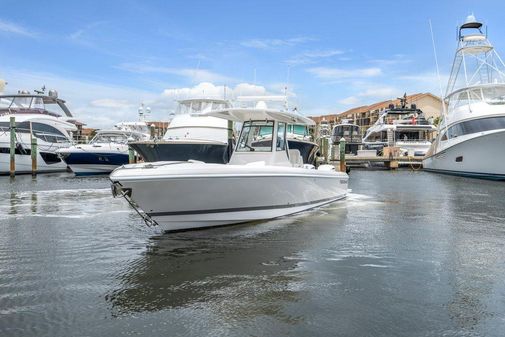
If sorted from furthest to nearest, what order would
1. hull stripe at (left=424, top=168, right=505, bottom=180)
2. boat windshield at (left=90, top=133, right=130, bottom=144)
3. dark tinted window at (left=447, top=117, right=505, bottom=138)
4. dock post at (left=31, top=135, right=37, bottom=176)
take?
boat windshield at (left=90, top=133, right=130, bottom=144) < dock post at (left=31, top=135, right=37, bottom=176) < hull stripe at (left=424, top=168, right=505, bottom=180) < dark tinted window at (left=447, top=117, right=505, bottom=138)

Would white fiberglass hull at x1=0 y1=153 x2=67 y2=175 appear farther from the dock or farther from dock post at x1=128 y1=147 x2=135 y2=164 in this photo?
the dock

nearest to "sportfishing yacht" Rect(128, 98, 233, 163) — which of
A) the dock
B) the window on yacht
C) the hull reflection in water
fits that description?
the window on yacht

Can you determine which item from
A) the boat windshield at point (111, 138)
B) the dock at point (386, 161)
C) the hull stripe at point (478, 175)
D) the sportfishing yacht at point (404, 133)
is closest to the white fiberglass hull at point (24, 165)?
the boat windshield at point (111, 138)

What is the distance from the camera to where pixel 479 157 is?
23.9m

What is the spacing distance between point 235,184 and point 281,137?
2.84 meters

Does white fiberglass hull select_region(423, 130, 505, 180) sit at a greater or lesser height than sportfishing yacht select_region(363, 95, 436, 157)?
lesser

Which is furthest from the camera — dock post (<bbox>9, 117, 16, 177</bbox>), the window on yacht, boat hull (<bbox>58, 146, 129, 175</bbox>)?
boat hull (<bbox>58, 146, 129, 175</bbox>)

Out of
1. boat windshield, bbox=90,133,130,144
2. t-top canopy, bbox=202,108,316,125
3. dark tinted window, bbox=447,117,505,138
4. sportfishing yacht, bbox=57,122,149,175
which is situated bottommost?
sportfishing yacht, bbox=57,122,149,175

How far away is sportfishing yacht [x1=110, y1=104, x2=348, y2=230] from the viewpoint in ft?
24.9

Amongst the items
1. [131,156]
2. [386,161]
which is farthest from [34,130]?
[386,161]

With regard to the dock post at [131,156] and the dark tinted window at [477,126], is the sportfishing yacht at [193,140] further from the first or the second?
the dark tinted window at [477,126]

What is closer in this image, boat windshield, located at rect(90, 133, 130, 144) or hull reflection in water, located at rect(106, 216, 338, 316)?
hull reflection in water, located at rect(106, 216, 338, 316)

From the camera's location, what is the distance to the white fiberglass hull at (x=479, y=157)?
2242cm

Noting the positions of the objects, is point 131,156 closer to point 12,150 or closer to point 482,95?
point 12,150
